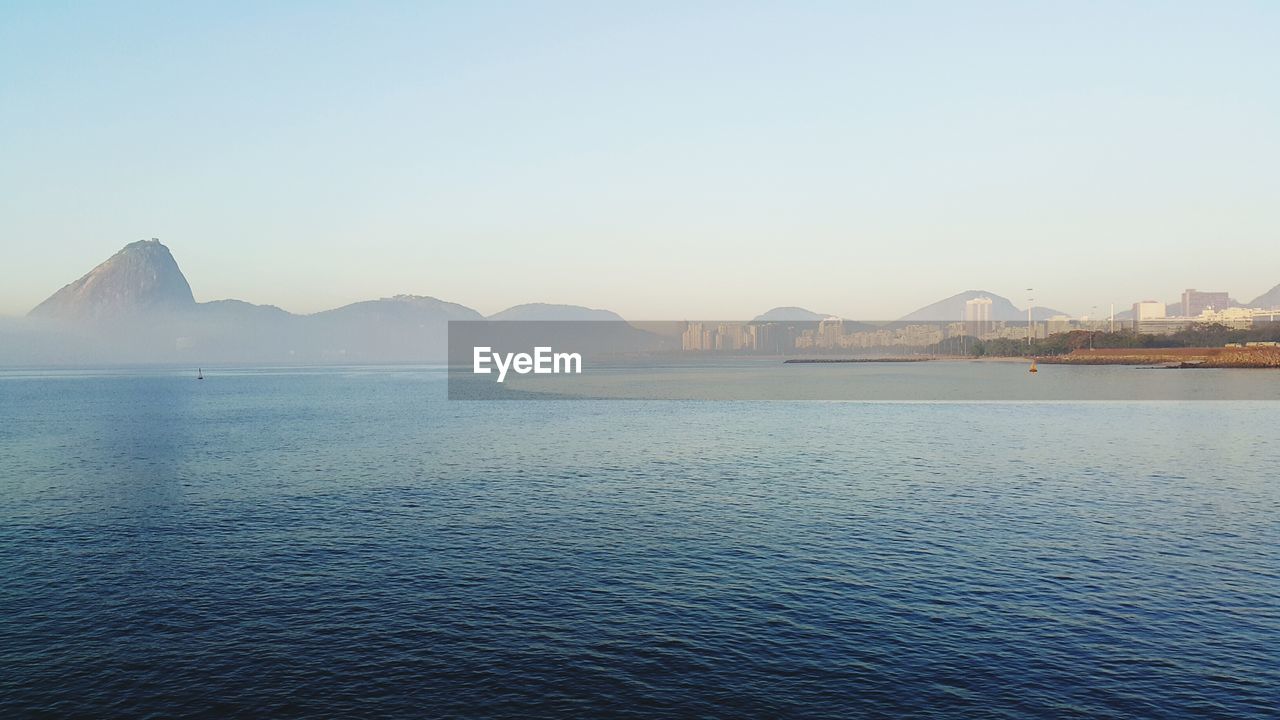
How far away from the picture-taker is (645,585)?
35.3 metres

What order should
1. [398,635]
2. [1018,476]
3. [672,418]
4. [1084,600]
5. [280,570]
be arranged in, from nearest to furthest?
[398,635]
[1084,600]
[280,570]
[1018,476]
[672,418]

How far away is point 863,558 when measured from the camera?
39.5m

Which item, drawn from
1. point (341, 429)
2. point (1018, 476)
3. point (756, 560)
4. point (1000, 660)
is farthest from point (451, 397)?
point (1000, 660)

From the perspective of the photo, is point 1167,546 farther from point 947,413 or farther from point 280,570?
point 947,413

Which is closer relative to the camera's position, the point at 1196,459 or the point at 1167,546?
the point at 1167,546

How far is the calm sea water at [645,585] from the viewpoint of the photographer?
25.2 metres

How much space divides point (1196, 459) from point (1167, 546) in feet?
128

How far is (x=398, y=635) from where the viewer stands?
29641 mm

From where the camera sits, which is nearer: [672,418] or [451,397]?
[672,418]

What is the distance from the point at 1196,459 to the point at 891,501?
38.7m

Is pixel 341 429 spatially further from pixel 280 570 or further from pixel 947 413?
pixel 947 413

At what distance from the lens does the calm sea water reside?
25.2 metres

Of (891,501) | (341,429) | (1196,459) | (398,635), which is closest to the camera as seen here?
(398,635)

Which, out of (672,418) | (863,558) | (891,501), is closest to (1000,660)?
(863,558)
